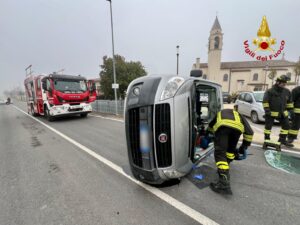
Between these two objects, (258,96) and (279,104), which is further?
(258,96)

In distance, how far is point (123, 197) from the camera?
2225mm

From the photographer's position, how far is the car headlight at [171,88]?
78.5 inches

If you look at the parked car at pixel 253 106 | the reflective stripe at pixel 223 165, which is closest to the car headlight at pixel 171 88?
the reflective stripe at pixel 223 165

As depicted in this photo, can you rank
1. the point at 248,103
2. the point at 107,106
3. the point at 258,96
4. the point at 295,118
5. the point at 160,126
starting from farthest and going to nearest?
1. the point at 107,106
2. the point at 248,103
3. the point at 258,96
4. the point at 295,118
5. the point at 160,126

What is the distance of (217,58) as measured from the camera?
137ft

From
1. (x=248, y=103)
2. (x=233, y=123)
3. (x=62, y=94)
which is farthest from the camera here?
(x=62, y=94)

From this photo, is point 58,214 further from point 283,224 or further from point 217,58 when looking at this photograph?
point 217,58

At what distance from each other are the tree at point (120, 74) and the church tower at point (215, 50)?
25616mm

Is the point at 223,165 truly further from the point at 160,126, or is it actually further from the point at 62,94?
the point at 62,94

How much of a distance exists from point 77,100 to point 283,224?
9511mm

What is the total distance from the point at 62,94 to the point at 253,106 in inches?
399

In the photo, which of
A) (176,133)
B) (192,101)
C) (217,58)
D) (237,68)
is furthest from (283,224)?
(237,68)

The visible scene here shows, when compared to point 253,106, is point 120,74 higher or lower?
higher

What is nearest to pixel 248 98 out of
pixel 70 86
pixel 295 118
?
pixel 295 118
